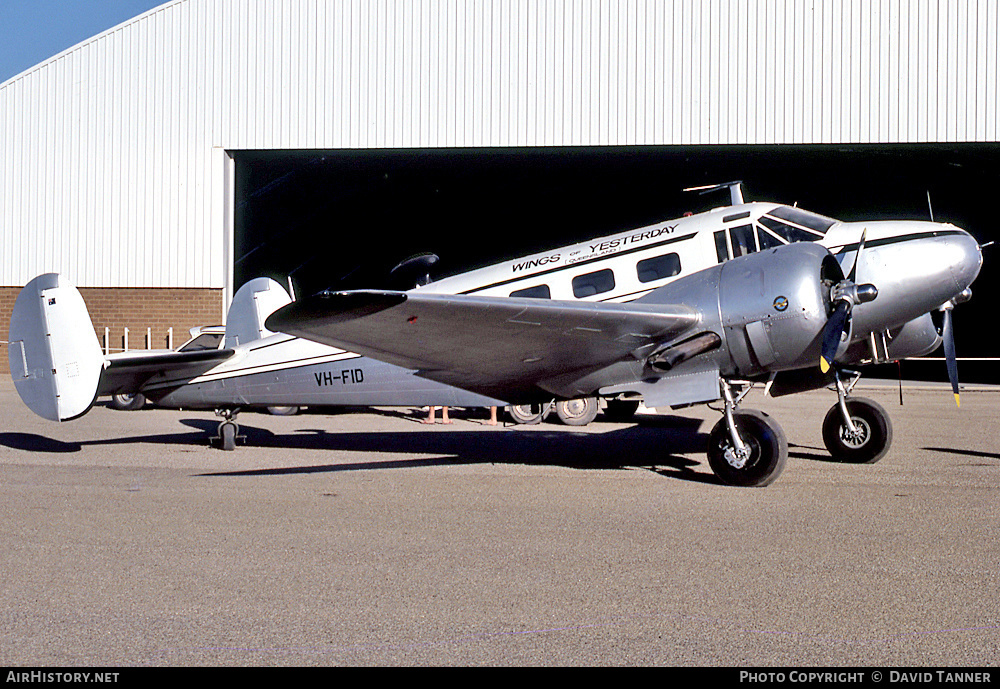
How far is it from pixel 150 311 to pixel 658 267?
20.3 meters

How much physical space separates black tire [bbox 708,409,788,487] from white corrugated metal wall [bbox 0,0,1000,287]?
56.5 feet

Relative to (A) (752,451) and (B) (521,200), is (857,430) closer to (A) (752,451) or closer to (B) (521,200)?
(A) (752,451)

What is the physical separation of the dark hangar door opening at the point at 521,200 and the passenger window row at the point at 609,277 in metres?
18.6

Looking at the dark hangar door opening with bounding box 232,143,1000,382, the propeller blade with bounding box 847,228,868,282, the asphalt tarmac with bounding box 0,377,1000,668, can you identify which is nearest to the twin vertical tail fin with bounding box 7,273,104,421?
the asphalt tarmac with bounding box 0,377,1000,668

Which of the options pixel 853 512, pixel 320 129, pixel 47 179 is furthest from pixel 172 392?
pixel 47 179

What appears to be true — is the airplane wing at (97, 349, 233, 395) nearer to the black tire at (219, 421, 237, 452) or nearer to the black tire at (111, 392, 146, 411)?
the black tire at (219, 421, 237, 452)

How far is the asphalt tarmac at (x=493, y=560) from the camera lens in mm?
4348

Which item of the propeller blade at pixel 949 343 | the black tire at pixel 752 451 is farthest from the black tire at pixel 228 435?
the propeller blade at pixel 949 343

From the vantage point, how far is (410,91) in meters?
25.8

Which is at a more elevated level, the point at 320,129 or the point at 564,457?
the point at 320,129

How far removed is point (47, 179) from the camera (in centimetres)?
2719

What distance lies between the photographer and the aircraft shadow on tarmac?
10836 mm
